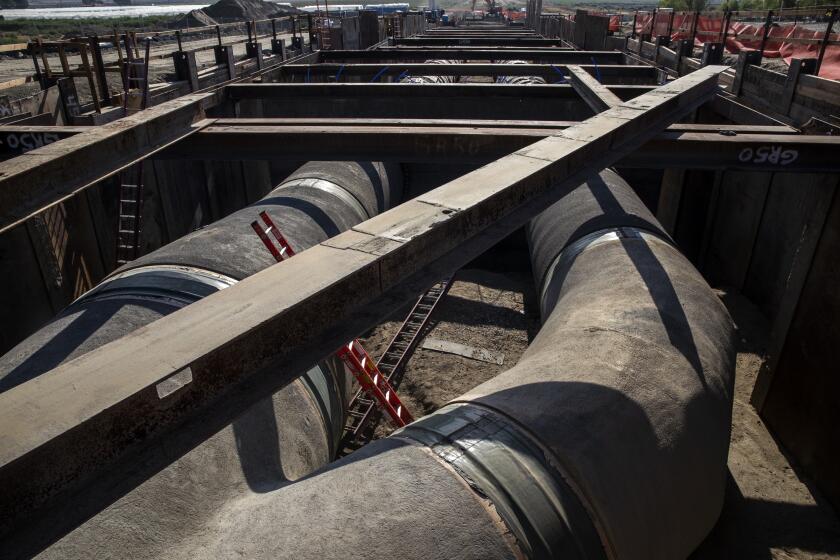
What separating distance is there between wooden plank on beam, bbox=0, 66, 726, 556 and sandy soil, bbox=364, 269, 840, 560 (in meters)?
4.48

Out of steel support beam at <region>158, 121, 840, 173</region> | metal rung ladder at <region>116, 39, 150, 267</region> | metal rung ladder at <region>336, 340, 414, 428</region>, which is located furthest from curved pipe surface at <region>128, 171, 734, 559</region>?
metal rung ladder at <region>116, 39, 150, 267</region>

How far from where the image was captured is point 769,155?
16.8 feet

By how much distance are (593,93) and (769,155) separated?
2045 mm

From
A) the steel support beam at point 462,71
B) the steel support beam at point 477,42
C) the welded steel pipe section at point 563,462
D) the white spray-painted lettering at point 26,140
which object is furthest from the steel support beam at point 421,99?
the steel support beam at point 477,42

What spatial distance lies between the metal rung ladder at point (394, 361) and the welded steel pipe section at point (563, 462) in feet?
5.74

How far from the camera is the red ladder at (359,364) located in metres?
5.22

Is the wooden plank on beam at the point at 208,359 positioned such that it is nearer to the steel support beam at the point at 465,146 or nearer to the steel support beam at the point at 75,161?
the steel support beam at the point at 75,161

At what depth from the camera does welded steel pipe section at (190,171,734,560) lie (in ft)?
8.25

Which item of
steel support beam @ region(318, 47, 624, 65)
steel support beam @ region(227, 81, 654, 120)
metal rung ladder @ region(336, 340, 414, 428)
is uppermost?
steel support beam @ region(318, 47, 624, 65)

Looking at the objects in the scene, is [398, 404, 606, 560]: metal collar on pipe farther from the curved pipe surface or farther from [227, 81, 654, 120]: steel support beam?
[227, 81, 654, 120]: steel support beam

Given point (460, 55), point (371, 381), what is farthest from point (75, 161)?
point (460, 55)

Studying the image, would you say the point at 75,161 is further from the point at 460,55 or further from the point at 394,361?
the point at 460,55

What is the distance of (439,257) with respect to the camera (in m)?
2.47

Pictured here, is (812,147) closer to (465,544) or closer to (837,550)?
(837,550)
